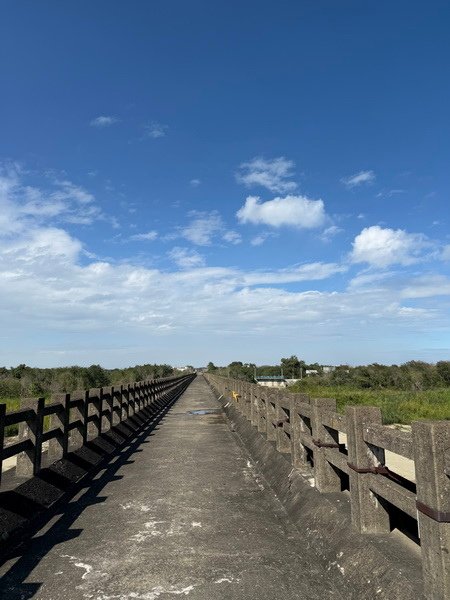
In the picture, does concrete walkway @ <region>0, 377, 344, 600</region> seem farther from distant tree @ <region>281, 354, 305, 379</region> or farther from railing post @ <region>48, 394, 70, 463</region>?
distant tree @ <region>281, 354, 305, 379</region>

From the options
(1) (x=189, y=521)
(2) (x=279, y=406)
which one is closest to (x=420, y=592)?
(1) (x=189, y=521)

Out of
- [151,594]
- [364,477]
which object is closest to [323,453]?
[364,477]

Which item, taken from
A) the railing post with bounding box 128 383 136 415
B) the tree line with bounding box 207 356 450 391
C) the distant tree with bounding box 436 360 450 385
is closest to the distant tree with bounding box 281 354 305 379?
the tree line with bounding box 207 356 450 391

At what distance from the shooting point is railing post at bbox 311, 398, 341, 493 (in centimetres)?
572

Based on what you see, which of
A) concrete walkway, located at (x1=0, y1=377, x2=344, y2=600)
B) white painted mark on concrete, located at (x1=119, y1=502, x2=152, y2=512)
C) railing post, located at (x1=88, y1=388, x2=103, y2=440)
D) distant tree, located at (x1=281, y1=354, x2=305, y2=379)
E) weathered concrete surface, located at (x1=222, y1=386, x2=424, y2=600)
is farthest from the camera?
distant tree, located at (x1=281, y1=354, x2=305, y2=379)

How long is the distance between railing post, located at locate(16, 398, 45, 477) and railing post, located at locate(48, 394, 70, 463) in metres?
1.06

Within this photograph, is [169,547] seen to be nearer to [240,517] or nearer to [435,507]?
[240,517]

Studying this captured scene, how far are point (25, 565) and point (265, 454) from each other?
5545 mm

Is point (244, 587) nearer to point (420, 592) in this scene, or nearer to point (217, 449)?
point (420, 592)

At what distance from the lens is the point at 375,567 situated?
3.65 m

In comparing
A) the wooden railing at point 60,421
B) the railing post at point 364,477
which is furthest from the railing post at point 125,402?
the railing post at point 364,477

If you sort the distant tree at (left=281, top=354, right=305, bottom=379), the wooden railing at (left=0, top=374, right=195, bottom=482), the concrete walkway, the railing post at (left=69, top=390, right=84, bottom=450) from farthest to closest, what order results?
1. the distant tree at (left=281, top=354, right=305, bottom=379)
2. the railing post at (left=69, top=390, right=84, bottom=450)
3. the wooden railing at (left=0, top=374, right=195, bottom=482)
4. the concrete walkway

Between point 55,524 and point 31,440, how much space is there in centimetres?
136

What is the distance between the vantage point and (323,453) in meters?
5.82
